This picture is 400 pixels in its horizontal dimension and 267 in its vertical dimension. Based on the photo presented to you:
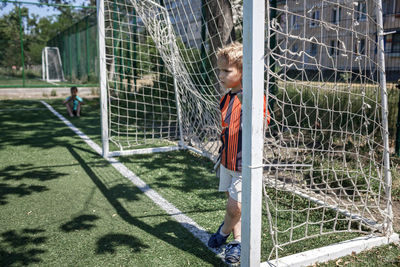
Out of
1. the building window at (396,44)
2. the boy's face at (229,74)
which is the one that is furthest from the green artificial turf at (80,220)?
the building window at (396,44)

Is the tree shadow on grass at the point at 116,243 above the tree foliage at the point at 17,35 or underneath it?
underneath

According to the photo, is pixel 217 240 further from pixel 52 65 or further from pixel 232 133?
pixel 52 65

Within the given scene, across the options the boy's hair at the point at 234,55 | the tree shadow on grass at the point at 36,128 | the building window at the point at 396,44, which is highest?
the building window at the point at 396,44

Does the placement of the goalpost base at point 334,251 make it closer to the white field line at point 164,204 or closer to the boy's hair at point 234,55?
the white field line at point 164,204

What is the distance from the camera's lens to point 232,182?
103 inches

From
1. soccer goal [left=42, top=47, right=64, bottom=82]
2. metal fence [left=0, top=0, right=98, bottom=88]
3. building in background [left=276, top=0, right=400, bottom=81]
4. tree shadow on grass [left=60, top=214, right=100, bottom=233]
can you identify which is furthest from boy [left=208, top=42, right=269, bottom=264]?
soccer goal [left=42, top=47, right=64, bottom=82]

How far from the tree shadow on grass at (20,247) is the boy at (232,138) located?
1.49 m

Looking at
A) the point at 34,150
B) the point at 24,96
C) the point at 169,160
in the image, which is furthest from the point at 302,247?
the point at 24,96

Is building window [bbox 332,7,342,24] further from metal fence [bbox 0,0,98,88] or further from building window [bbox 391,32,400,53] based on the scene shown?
metal fence [bbox 0,0,98,88]

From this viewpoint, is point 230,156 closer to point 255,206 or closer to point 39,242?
point 255,206

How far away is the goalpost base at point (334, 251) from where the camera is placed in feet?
8.19

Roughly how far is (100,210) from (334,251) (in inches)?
88.5

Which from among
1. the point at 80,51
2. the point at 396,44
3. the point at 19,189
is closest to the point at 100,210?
the point at 19,189

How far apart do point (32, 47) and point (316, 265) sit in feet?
62.5
